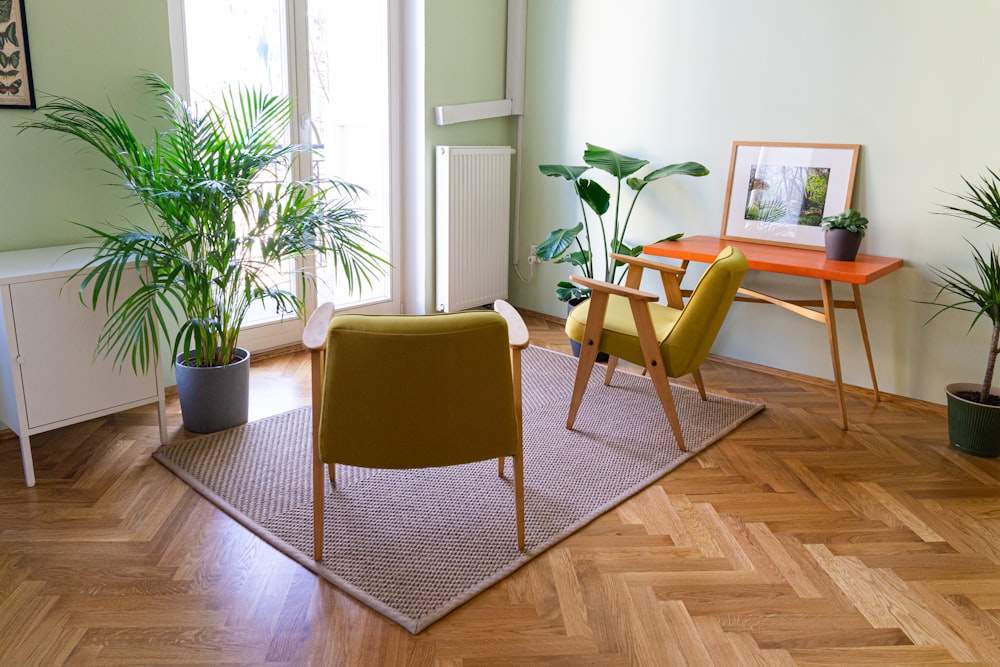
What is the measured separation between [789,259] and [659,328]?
69 centimetres

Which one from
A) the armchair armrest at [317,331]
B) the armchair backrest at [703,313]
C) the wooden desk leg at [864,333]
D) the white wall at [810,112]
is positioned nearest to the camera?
the armchair armrest at [317,331]

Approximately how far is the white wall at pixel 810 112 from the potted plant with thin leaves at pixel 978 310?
56 mm

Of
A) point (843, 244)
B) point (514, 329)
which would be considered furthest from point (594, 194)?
point (514, 329)

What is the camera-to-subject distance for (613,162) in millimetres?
3963

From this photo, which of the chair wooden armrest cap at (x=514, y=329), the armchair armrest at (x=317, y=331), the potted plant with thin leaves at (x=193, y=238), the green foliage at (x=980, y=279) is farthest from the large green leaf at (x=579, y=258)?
the armchair armrest at (x=317, y=331)

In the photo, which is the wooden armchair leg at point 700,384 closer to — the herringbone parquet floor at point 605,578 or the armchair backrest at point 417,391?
the herringbone parquet floor at point 605,578

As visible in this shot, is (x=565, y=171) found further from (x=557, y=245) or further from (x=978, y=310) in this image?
(x=978, y=310)

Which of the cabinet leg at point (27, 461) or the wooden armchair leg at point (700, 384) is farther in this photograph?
the wooden armchair leg at point (700, 384)

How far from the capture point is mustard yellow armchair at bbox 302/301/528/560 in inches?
77.3

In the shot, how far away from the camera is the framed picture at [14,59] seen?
2.73 meters

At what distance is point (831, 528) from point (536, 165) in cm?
286

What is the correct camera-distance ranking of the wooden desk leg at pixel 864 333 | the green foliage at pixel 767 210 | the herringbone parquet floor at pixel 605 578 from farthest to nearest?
the green foliage at pixel 767 210, the wooden desk leg at pixel 864 333, the herringbone parquet floor at pixel 605 578

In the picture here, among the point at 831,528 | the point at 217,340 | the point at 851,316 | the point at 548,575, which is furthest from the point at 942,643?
the point at 217,340

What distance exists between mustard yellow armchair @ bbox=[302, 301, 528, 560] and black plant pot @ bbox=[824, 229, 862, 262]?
1783 millimetres
